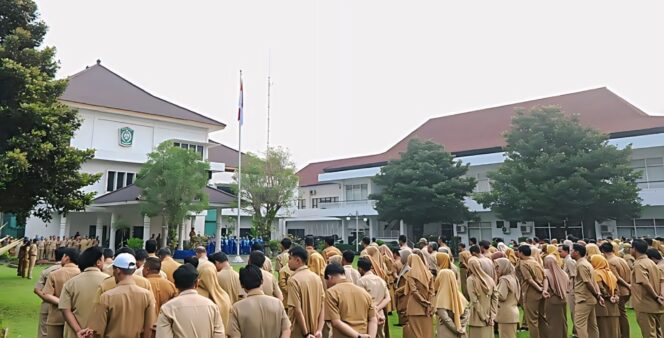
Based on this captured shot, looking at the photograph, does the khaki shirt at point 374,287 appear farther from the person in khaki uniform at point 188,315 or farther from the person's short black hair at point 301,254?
the person in khaki uniform at point 188,315

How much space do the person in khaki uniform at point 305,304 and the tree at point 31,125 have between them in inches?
300

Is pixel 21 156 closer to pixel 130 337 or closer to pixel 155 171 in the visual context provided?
pixel 130 337

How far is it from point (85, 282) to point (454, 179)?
2284cm

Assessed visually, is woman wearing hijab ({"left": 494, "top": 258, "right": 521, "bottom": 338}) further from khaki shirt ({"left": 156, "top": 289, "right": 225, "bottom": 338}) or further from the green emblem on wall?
the green emblem on wall

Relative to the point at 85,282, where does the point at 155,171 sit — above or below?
above

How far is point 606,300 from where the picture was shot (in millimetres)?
7406

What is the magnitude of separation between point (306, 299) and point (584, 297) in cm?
476

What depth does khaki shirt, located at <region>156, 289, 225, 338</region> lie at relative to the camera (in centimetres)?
347

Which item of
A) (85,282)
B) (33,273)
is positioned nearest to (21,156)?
(85,282)

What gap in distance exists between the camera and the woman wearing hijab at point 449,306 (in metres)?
5.81

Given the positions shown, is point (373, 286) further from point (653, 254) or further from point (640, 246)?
point (653, 254)

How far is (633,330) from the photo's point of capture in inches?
357

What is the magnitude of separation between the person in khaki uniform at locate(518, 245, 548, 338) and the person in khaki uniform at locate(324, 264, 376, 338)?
3.97 metres

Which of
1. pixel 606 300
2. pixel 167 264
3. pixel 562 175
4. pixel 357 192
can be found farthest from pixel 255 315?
pixel 357 192
